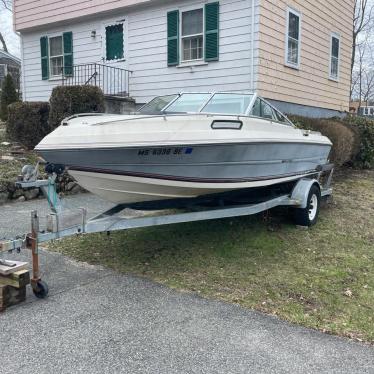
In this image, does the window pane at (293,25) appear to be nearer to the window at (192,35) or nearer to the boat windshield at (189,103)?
the window at (192,35)

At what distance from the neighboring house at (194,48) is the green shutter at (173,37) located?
0.03 metres

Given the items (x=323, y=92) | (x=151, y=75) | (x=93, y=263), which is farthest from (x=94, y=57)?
(x=93, y=263)

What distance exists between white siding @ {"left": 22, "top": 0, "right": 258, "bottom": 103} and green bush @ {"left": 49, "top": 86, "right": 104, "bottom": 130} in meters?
2.28

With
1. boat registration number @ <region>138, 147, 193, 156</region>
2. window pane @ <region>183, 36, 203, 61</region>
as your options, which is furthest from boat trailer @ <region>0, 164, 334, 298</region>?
window pane @ <region>183, 36, 203, 61</region>

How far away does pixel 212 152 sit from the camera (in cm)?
491

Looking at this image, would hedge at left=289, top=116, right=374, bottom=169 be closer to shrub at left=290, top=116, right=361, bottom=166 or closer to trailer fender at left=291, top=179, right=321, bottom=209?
shrub at left=290, top=116, right=361, bottom=166

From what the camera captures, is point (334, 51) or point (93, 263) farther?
point (334, 51)

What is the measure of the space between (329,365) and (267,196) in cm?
358

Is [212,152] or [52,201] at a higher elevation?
[212,152]

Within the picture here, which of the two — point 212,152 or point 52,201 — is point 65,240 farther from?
point 212,152

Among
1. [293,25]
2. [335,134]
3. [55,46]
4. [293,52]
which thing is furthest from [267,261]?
[55,46]

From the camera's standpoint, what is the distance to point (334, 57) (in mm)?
15195

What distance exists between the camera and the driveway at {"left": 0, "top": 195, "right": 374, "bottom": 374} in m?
3.19

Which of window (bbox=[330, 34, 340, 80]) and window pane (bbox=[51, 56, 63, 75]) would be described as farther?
window (bbox=[330, 34, 340, 80])
